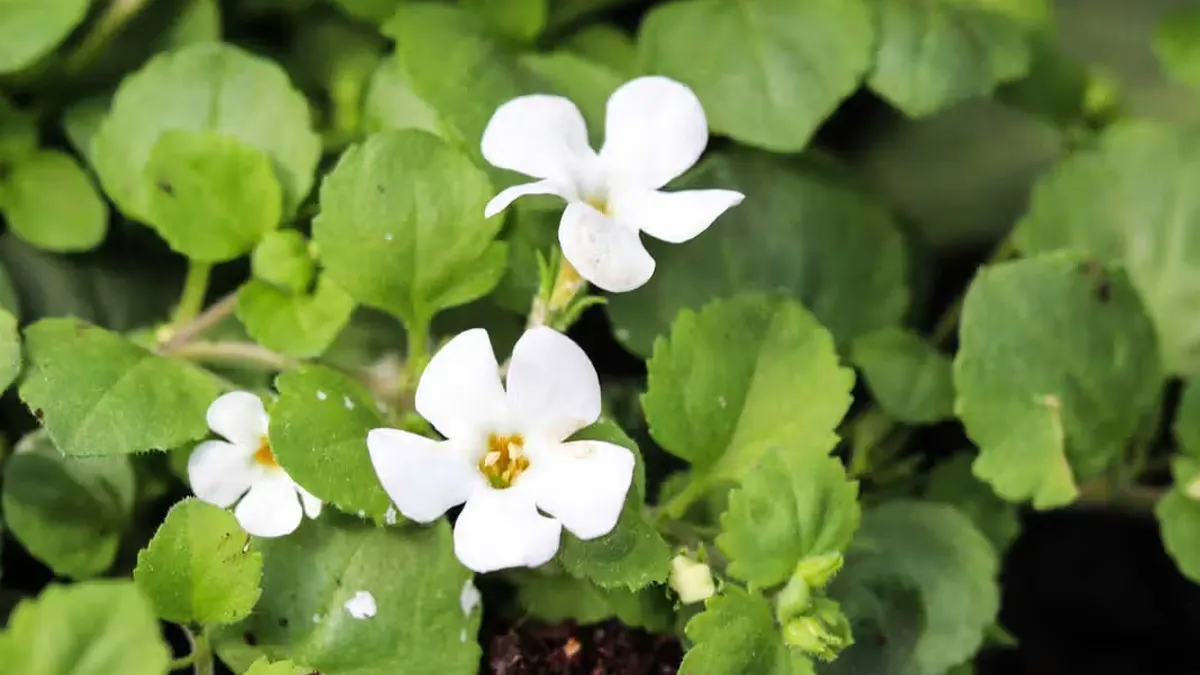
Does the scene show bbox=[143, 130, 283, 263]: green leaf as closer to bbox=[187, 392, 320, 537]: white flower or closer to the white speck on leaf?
bbox=[187, 392, 320, 537]: white flower

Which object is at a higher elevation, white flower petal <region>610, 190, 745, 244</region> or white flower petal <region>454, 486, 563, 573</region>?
white flower petal <region>610, 190, 745, 244</region>

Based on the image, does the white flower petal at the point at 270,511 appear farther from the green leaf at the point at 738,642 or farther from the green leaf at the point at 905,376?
the green leaf at the point at 905,376

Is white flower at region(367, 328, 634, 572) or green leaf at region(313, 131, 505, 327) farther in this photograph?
green leaf at region(313, 131, 505, 327)

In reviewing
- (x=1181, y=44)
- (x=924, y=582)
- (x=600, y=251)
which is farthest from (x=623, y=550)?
(x=1181, y=44)

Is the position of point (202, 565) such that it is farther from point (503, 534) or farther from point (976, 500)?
point (976, 500)

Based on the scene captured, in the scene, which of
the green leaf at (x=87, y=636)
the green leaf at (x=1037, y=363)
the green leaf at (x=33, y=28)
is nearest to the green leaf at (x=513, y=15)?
the green leaf at (x=33, y=28)

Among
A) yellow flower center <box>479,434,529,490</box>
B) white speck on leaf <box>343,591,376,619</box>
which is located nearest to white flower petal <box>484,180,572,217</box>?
yellow flower center <box>479,434,529,490</box>
